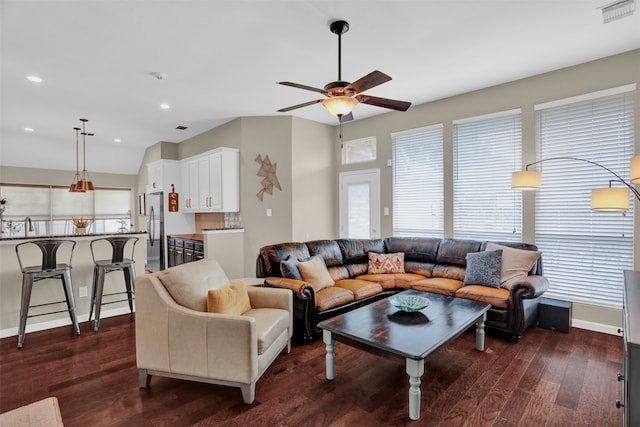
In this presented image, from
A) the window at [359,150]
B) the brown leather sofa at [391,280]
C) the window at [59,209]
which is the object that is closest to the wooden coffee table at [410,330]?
the brown leather sofa at [391,280]

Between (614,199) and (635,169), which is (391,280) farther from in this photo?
(635,169)

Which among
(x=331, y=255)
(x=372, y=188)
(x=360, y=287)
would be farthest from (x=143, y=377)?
(x=372, y=188)

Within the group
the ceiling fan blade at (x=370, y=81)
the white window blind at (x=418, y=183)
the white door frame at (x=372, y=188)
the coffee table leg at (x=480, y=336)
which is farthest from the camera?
the white door frame at (x=372, y=188)

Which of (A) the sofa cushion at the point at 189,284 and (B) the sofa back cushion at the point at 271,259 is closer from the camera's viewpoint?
(A) the sofa cushion at the point at 189,284

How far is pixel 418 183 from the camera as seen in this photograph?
5.11 metres

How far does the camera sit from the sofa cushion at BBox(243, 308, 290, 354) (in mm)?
2402

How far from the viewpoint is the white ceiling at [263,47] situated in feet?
8.50

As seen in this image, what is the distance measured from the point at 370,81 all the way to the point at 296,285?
6.71 ft

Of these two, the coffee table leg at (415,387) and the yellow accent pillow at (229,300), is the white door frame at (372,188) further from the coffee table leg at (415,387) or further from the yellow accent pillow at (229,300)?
the coffee table leg at (415,387)

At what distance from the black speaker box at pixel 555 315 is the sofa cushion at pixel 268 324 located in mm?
2898

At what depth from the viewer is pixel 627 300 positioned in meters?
1.76

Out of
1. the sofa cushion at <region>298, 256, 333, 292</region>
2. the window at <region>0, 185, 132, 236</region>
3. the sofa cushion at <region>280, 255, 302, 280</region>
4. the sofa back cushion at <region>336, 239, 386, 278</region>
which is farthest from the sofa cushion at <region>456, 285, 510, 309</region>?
the window at <region>0, 185, 132, 236</region>

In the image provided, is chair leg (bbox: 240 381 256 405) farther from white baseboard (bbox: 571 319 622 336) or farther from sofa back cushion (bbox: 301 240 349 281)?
white baseboard (bbox: 571 319 622 336)

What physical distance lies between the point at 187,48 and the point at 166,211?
4.22m
